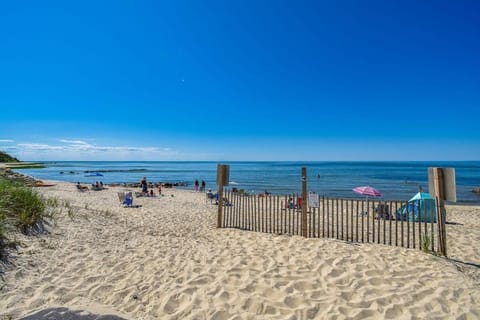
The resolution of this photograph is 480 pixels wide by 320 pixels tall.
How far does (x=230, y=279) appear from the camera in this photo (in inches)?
184

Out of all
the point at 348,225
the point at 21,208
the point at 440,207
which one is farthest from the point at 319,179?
the point at 21,208

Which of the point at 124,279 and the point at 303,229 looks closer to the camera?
the point at 124,279

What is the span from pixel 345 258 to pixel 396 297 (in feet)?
5.12

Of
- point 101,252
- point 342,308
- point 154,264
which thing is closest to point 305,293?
point 342,308

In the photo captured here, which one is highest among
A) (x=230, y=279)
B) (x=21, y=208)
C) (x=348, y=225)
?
(x=21, y=208)

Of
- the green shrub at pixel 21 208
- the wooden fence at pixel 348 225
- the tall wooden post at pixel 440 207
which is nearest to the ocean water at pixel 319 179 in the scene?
the wooden fence at pixel 348 225

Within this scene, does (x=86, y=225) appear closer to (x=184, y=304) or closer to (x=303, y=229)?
(x=184, y=304)

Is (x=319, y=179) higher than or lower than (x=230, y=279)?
higher

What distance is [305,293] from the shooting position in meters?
4.25

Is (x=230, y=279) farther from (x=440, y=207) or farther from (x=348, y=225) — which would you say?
(x=348, y=225)

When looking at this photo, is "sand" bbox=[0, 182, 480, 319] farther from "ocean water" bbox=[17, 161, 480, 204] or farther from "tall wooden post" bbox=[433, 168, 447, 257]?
"ocean water" bbox=[17, 161, 480, 204]

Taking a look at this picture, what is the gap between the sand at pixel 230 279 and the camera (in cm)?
374

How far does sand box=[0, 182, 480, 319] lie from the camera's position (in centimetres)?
374

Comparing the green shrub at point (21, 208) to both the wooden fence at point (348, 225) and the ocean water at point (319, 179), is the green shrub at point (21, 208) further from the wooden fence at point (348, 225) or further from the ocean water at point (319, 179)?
the ocean water at point (319, 179)
